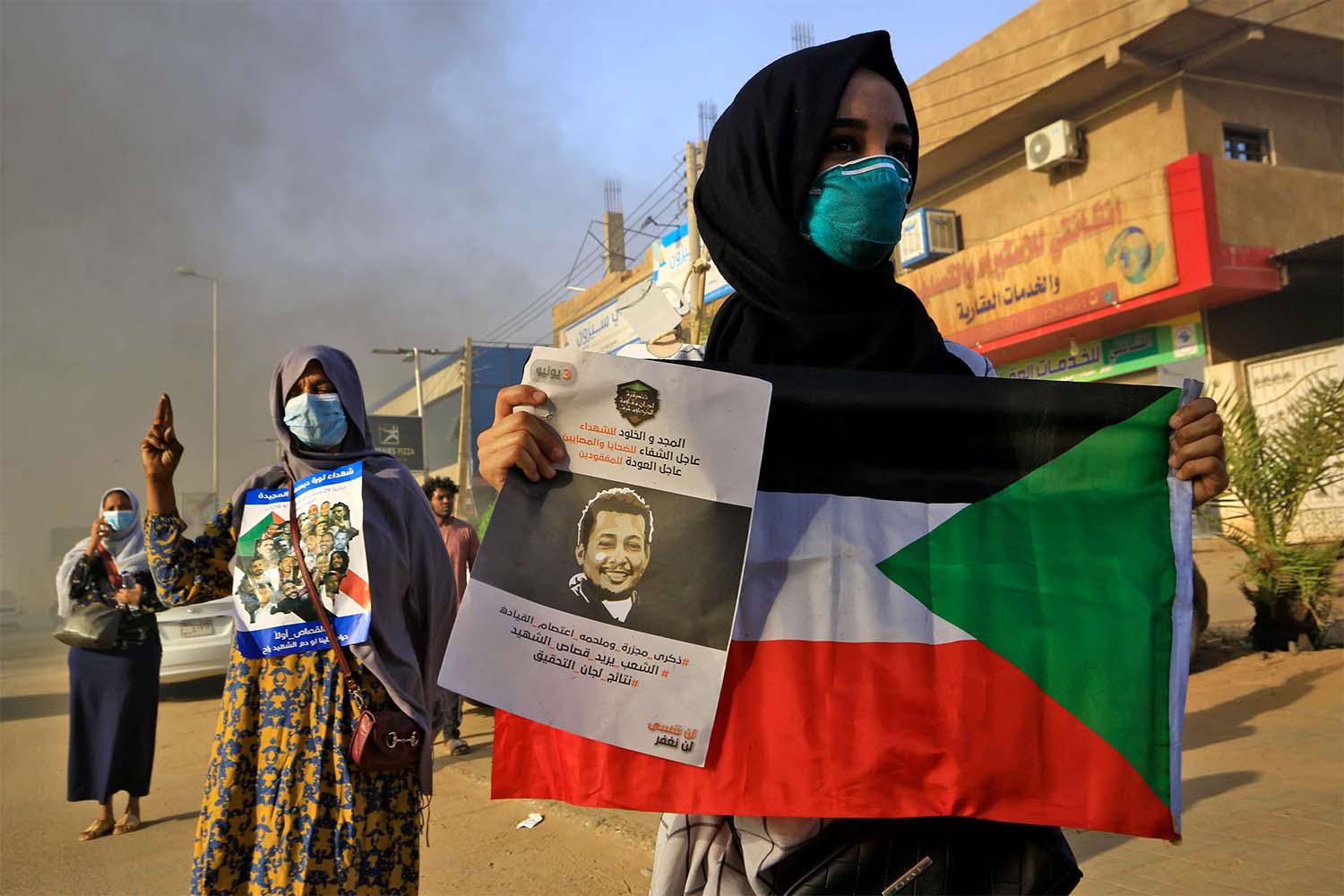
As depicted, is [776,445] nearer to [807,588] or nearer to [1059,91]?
[807,588]

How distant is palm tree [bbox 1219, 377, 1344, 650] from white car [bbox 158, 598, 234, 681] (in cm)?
987

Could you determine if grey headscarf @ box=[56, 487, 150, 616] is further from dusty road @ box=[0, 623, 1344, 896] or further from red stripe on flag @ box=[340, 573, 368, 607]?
red stripe on flag @ box=[340, 573, 368, 607]

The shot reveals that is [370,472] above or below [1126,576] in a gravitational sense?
above

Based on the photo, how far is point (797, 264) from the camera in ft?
5.19

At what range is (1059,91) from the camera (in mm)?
17609

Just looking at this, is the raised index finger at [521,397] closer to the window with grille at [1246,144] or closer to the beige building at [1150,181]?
the beige building at [1150,181]

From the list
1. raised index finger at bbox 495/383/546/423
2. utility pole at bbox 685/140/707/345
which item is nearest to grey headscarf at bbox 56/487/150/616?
utility pole at bbox 685/140/707/345

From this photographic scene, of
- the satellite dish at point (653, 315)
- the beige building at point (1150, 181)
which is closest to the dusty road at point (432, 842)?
the satellite dish at point (653, 315)

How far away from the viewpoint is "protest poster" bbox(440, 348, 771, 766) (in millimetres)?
1392

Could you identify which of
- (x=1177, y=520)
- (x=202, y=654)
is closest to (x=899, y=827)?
(x=1177, y=520)

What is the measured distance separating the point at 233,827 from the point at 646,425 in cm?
227

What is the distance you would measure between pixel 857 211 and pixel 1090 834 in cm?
420

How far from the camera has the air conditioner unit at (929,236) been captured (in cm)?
2062

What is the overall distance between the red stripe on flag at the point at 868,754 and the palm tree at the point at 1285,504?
7.88m
